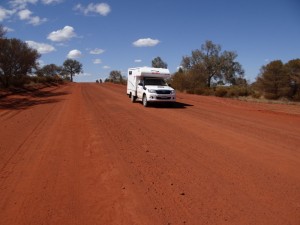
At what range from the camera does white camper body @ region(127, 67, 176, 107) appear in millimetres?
20516

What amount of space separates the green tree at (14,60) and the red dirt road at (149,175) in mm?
31154

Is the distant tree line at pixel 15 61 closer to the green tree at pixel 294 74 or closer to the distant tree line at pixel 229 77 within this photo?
the distant tree line at pixel 229 77

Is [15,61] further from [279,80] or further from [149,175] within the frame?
[149,175]

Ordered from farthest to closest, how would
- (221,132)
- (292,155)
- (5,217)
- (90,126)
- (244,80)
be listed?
(244,80) < (90,126) < (221,132) < (292,155) < (5,217)

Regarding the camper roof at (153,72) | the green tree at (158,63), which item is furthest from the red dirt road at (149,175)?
the green tree at (158,63)

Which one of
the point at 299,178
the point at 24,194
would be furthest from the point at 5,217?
the point at 299,178

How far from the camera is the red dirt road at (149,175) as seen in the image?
5230 millimetres

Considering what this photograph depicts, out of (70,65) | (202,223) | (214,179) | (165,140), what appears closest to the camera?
(202,223)

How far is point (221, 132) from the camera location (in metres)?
11.6

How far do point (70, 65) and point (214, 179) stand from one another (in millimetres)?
125456

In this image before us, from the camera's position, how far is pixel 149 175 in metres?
6.96

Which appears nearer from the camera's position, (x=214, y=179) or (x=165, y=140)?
(x=214, y=179)

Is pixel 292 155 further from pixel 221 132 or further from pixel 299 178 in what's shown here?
pixel 221 132

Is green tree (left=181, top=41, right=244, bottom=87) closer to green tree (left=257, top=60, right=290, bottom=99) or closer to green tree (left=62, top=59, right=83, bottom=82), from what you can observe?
green tree (left=257, top=60, right=290, bottom=99)
